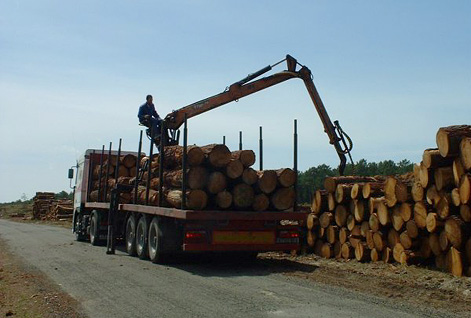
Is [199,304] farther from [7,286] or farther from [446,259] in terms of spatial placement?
[446,259]

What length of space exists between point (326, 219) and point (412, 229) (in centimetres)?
289

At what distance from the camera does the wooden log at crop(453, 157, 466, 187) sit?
9.27 meters

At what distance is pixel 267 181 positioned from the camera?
11523mm

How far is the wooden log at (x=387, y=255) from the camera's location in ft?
35.8

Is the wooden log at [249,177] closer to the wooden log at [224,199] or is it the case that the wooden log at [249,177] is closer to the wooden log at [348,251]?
the wooden log at [224,199]

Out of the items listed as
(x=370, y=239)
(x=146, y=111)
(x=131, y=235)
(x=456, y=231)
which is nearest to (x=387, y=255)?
(x=370, y=239)

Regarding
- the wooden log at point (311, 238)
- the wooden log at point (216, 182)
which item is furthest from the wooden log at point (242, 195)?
the wooden log at point (311, 238)

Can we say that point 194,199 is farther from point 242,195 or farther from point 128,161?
point 128,161

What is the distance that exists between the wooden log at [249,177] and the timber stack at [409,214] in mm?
2285

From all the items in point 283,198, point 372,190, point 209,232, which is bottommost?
point 209,232

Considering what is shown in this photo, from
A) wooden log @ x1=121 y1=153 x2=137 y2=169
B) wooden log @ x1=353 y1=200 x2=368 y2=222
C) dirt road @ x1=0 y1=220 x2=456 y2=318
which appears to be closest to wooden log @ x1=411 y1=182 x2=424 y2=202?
wooden log @ x1=353 y1=200 x2=368 y2=222

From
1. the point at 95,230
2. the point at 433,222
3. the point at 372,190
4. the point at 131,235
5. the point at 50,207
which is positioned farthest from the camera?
the point at 50,207

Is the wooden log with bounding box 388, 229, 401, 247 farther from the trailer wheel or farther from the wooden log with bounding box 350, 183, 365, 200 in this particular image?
the trailer wheel

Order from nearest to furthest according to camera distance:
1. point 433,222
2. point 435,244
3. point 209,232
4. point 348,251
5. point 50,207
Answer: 1. point 433,222
2. point 435,244
3. point 209,232
4. point 348,251
5. point 50,207
